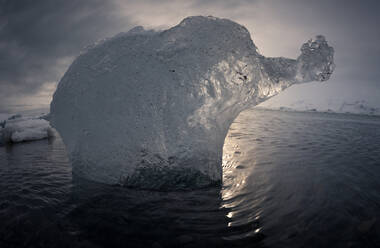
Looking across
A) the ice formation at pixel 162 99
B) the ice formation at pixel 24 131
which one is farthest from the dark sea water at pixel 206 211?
the ice formation at pixel 24 131

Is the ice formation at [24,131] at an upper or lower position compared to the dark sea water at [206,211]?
upper

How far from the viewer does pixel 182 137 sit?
3.92m

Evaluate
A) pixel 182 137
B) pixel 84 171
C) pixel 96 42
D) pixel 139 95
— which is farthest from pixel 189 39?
pixel 84 171

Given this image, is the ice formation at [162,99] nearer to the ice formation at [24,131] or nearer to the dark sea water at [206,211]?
the dark sea water at [206,211]

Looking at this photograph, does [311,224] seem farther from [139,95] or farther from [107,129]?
[107,129]

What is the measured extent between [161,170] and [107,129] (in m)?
1.58

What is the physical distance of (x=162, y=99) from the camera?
13.2 ft

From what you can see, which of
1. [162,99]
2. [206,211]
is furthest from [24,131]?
[206,211]

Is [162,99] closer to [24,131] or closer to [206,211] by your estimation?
[206,211]

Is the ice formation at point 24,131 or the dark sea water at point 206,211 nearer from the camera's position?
the dark sea water at point 206,211

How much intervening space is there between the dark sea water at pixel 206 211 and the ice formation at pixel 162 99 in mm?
494

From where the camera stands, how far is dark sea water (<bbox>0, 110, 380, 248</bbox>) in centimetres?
220

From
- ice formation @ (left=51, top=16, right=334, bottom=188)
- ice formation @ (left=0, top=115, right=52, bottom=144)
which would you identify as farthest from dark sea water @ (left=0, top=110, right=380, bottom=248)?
ice formation @ (left=0, top=115, right=52, bottom=144)

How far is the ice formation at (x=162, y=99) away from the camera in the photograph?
12.8 ft
